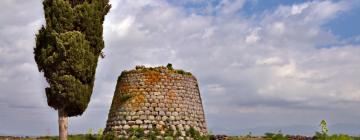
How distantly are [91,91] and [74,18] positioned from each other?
4550mm

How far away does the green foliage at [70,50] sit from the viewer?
28.8 metres

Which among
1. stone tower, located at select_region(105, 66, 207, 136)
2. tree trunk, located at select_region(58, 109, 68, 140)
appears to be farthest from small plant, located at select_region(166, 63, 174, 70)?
tree trunk, located at select_region(58, 109, 68, 140)

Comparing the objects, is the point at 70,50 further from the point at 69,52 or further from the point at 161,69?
the point at 161,69

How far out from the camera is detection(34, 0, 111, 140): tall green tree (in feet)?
94.6

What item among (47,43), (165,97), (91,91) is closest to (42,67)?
(47,43)

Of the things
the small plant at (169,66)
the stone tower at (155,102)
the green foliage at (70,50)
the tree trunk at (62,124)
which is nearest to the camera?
the stone tower at (155,102)

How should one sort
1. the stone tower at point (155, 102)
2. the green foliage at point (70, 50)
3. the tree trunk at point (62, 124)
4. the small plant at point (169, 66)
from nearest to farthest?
the stone tower at point (155, 102) < the green foliage at point (70, 50) < the small plant at point (169, 66) < the tree trunk at point (62, 124)

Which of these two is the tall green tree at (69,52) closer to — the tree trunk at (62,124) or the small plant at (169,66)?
the tree trunk at (62,124)

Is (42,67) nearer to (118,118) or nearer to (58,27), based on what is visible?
(58,27)

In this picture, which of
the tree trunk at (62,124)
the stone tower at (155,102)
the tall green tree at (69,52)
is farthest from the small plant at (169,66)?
the tree trunk at (62,124)

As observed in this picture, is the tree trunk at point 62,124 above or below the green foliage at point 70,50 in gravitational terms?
below

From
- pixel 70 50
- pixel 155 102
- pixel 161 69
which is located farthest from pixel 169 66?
pixel 70 50

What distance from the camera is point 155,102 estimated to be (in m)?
27.1

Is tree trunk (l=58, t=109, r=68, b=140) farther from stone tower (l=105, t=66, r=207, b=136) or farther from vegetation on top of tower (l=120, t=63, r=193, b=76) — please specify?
vegetation on top of tower (l=120, t=63, r=193, b=76)
